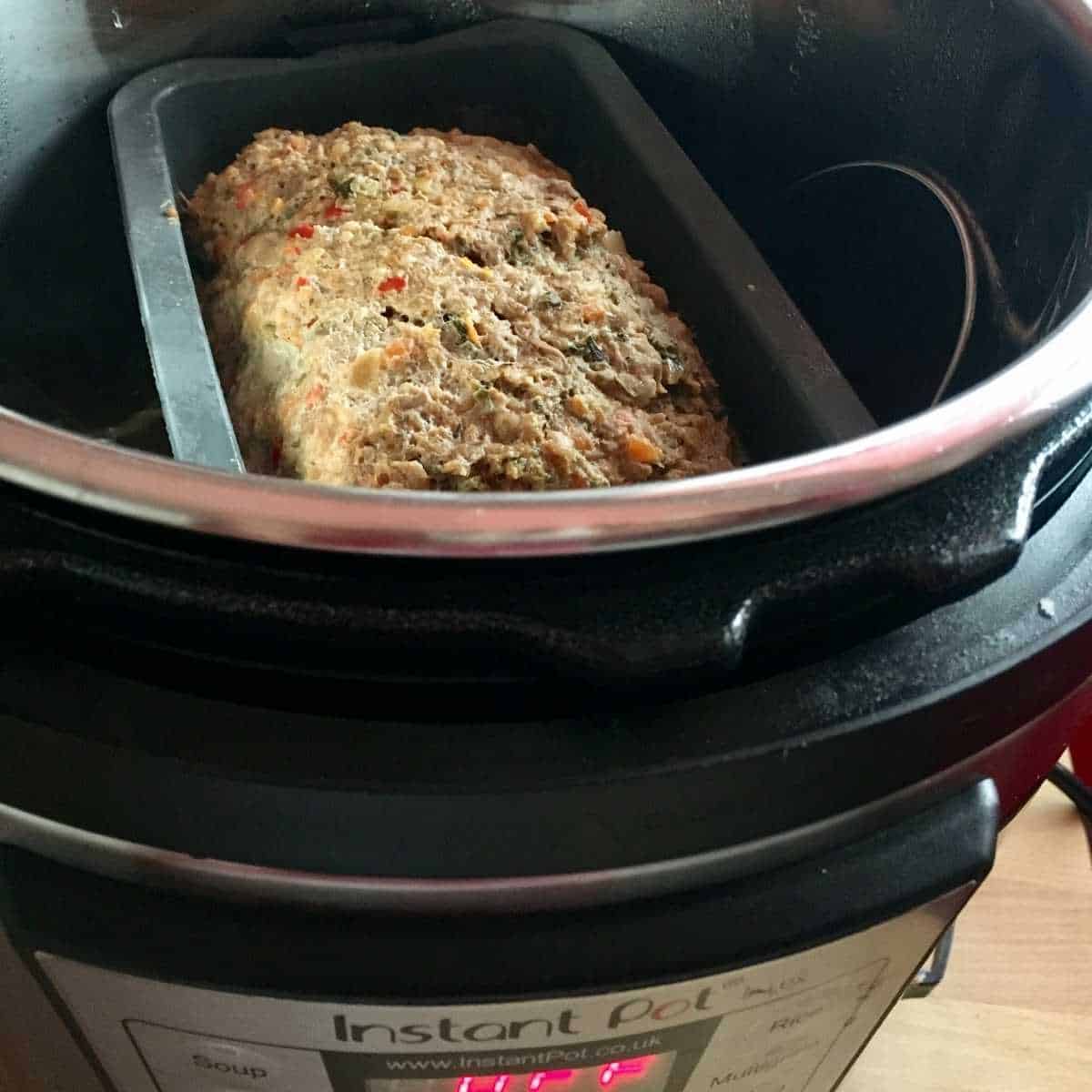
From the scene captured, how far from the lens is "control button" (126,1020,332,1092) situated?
0.48 metres

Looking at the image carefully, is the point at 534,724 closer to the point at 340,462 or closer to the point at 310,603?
the point at 310,603

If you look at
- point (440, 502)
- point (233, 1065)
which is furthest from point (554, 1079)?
point (440, 502)

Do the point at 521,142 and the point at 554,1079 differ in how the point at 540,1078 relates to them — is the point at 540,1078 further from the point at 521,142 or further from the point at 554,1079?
the point at 521,142

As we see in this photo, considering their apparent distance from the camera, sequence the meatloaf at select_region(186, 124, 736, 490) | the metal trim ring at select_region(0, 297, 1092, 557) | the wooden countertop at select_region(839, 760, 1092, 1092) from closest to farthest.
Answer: the metal trim ring at select_region(0, 297, 1092, 557) → the meatloaf at select_region(186, 124, 736, 490) → the wooden countertop at select_region(839, 760, 1092, 1092)

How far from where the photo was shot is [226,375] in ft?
2.44

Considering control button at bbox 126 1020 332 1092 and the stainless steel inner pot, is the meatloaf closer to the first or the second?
the stainless steel inner pot

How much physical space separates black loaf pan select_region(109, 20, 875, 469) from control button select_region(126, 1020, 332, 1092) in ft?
0.87

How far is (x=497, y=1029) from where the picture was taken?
0.46 metres

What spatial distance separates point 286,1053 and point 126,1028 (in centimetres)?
7

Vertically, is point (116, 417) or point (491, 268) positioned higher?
point (491, 268)

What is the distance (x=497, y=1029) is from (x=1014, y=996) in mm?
704

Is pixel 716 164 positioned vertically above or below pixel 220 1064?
above

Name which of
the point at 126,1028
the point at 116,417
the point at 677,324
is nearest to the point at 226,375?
the point at 116,417

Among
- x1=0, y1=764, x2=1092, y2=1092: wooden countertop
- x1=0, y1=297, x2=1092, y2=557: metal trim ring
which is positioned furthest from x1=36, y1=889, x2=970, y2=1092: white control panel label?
x1=0, y1=764, x2=1092, y2=1092: wooden countertop
